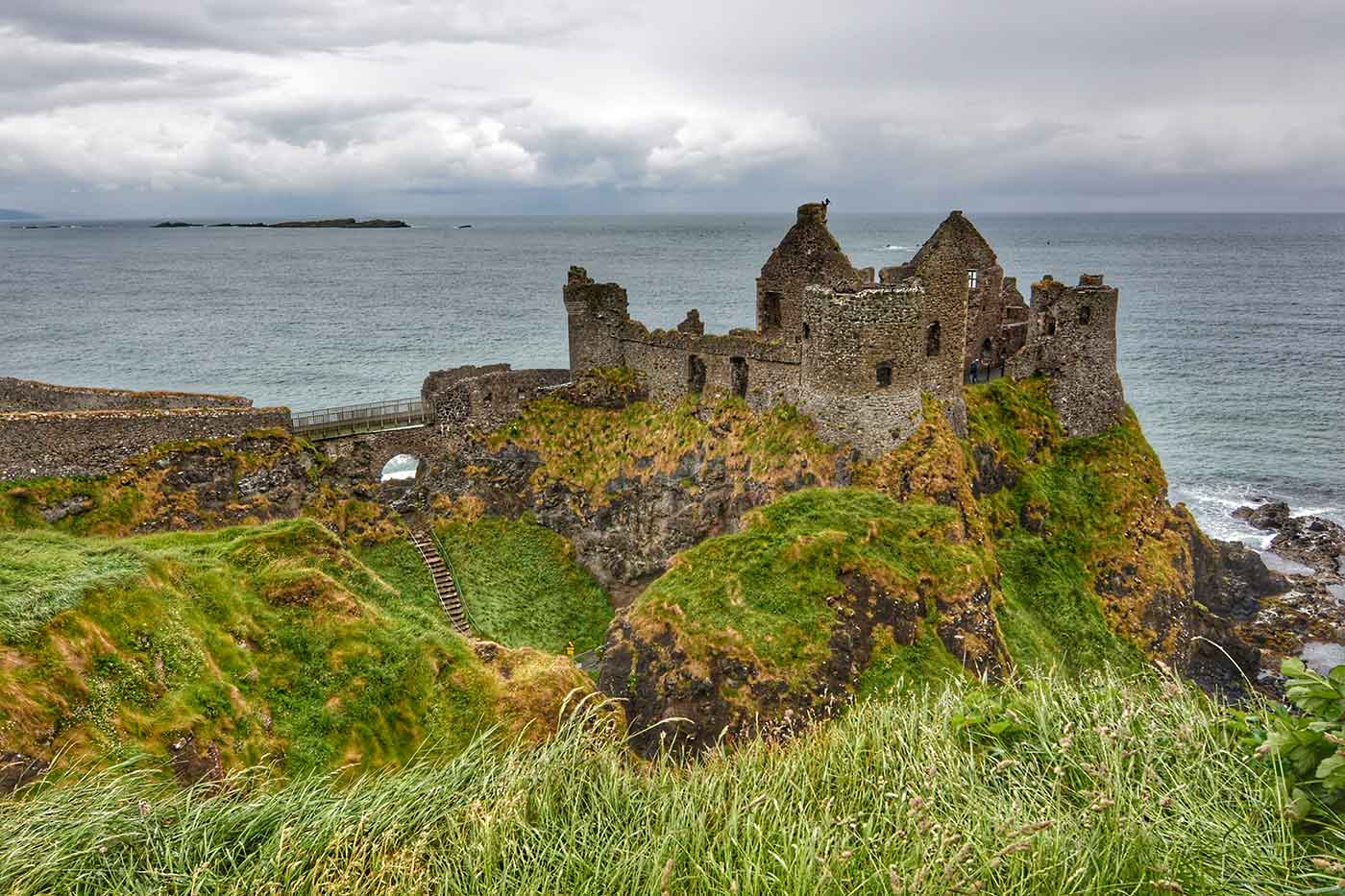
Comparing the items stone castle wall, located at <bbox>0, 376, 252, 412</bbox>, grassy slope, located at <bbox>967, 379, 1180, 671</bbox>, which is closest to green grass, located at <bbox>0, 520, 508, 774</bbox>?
stone castle wall, located at <bbox>0, 376, 252, 412</bbox>

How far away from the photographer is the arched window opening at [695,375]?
37344 mm

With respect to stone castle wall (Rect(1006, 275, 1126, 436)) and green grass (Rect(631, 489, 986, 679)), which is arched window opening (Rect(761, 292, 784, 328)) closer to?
stone castle wall (Rect(1006, 275, 1126, 436))

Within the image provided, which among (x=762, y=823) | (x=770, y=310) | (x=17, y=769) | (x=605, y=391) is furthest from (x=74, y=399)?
(x=762, y=823)

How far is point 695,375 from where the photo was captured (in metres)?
37.7

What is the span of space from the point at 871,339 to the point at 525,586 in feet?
58.2

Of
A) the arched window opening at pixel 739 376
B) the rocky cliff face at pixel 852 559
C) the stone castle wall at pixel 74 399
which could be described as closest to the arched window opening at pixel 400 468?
the stone castle wall at pixel 74 399

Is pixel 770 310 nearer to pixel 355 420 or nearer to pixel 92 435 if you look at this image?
pixel 355 420

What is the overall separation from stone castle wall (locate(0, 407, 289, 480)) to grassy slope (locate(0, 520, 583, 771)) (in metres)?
11.2

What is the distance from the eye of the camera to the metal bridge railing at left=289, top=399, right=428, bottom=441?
3538 cm

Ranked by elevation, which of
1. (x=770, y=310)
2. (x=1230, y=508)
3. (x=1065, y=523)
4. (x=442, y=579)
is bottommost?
(x=1230, y=508)

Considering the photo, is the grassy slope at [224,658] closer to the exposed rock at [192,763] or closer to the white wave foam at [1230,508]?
the exposed rock at [192,763]

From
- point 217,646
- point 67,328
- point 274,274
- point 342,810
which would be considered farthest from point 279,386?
point 274,274

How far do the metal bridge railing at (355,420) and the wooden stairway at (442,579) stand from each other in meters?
4.83

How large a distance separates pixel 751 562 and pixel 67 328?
119m
